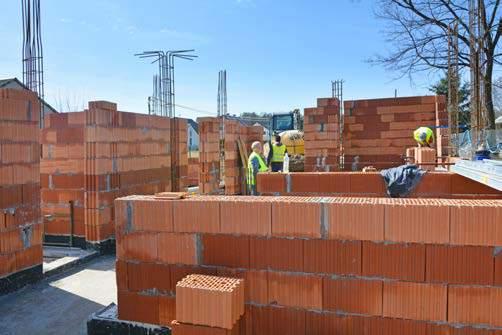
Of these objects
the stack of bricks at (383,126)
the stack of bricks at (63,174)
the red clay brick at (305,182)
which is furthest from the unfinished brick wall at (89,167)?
the stack of bricks at (383,126)

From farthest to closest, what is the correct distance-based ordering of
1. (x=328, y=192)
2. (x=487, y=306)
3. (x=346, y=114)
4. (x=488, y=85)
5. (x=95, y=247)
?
(x=488, y=85) → (x=346, y=114) → (x=95, y=247) → (x=328, y=192) → (x=487, y=306)

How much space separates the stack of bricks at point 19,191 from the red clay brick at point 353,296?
379 centimetres

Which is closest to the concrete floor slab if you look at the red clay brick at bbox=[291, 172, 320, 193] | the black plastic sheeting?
the red clay brick at bbox=[291, 172, 320, 193]

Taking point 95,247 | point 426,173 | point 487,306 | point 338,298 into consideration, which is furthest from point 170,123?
point 487,306

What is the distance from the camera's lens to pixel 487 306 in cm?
223

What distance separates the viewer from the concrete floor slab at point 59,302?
3.61m

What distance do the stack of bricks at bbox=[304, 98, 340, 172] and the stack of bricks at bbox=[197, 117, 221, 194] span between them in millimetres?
2515

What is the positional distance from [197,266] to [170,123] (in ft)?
19.3

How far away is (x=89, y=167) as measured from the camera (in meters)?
6.02

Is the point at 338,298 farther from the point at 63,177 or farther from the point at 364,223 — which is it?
the point at 63,177

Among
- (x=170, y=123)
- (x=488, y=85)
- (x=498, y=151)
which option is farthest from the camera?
(x=488, y=85)

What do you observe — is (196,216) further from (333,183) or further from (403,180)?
(403,180)

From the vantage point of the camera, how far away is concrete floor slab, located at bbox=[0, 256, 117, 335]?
361 centimetres

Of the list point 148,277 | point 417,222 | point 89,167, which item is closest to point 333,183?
point 417,222
